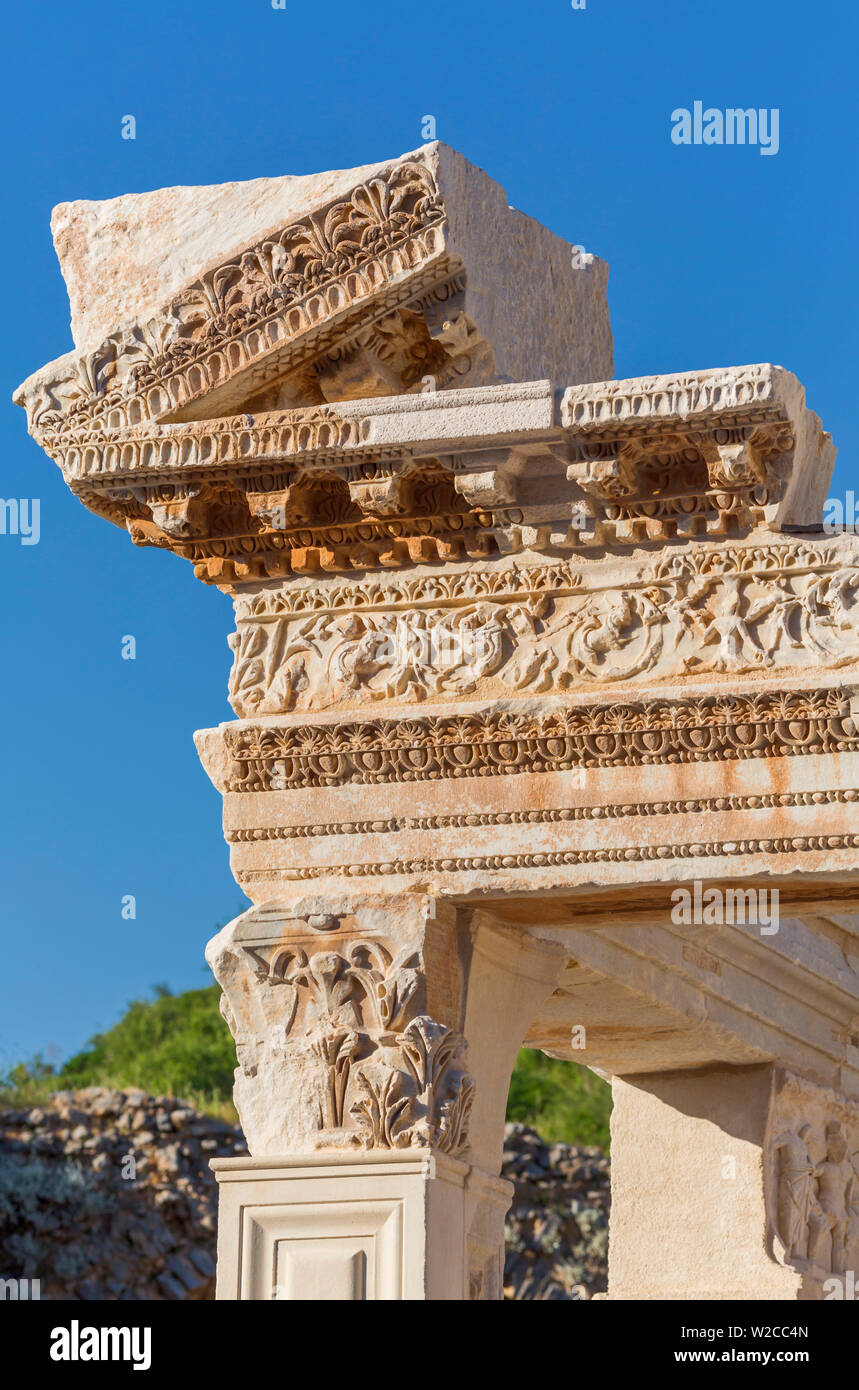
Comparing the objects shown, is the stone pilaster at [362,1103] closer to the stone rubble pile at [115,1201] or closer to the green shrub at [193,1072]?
the stone rubble pile at [115,1201]

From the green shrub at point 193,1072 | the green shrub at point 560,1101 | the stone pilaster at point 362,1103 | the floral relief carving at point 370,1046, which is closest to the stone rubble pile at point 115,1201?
the green shrub at point 193,1072

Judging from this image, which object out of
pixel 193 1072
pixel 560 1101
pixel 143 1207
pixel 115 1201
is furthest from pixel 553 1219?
pixel 193 1072

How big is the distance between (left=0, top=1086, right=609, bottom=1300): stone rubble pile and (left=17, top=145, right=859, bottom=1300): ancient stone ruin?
44.3 ft

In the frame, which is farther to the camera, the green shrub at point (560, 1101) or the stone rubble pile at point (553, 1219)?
the green shrub at point (560, 1101)

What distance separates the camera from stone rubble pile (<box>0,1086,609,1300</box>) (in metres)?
19.3


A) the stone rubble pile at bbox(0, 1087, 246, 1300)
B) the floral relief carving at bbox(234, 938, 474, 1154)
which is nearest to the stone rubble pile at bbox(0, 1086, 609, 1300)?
the stone rubble pile at bbox(0, 1087, 246, 1300)

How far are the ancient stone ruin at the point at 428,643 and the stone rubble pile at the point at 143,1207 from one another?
1350cm

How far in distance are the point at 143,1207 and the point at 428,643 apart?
47.5 feet

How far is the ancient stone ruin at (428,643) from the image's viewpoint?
19.2ft

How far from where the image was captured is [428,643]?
6.31m

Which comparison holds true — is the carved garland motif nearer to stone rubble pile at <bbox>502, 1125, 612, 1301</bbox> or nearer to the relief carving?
the relief carving

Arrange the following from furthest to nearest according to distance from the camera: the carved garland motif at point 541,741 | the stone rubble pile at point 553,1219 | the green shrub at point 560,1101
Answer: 1. the green shrub at point 560,1101
2. the stone rubble pile at point 553,1219
3. the carved garland motif at point 541,741

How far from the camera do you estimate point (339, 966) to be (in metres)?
6.07

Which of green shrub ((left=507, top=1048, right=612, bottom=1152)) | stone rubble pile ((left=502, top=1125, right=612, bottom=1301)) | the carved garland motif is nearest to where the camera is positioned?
the carved garland motif
